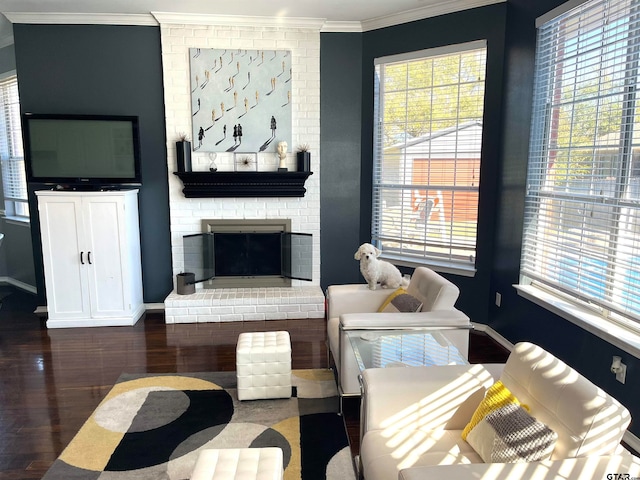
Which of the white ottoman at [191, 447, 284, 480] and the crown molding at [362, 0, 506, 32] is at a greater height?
the crown molding at [362, 0, 506, 32]

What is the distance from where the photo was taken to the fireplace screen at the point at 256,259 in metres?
5.14

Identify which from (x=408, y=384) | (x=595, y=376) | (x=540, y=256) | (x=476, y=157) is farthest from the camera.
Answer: (x=476, y=157)

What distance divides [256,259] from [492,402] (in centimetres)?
362

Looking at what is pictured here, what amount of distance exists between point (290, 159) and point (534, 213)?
8.30 ft

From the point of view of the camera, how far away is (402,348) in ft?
8.75

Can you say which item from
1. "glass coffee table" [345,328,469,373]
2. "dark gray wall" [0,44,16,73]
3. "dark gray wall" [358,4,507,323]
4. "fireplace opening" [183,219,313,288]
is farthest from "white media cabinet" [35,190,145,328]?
"dark gray wall" [358,4,507,323]

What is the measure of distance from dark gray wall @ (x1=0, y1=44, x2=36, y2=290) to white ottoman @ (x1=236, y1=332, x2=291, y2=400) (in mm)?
4169

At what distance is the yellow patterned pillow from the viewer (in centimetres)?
185

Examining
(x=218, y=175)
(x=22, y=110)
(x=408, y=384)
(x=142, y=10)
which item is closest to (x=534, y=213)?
(x=408, y=384)

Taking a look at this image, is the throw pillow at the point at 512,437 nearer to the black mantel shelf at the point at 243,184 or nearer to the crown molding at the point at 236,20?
the black mantel shelf at the point at 243,184

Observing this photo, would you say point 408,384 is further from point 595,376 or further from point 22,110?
point 22,110

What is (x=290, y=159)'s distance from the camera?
510 cm

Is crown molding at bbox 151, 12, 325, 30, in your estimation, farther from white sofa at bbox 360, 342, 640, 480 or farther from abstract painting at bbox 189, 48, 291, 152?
white sofa at bbox 360, 342, 640, 480

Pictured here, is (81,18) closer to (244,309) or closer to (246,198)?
(246,198)
